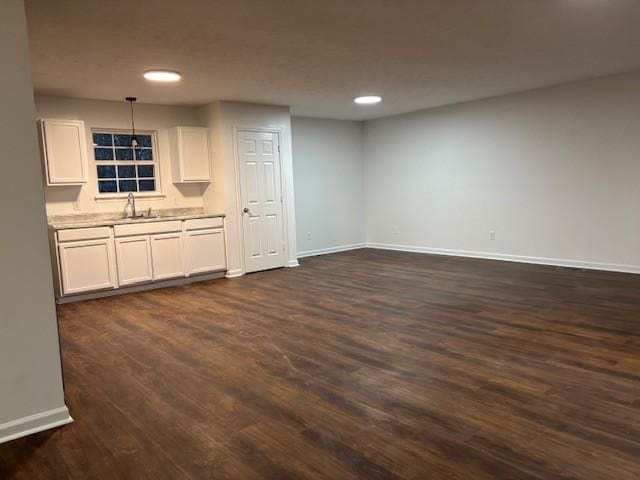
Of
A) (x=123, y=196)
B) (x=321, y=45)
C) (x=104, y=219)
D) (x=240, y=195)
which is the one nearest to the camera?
(x=321, y=45)

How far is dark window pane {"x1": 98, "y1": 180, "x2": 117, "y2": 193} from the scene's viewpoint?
6090 millimetres

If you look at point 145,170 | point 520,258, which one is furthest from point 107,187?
point 520,258

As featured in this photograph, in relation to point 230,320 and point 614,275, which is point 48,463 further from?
point 614,275

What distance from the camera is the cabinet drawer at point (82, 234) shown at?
Answer: 5234 mm

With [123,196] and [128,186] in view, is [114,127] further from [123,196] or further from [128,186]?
[123,196]

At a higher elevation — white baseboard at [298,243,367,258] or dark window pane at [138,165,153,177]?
dark window pane at [138,165,153,177]

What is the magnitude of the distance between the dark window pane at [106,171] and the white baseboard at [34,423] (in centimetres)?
421

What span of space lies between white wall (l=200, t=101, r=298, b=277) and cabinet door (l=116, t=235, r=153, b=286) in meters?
1.13

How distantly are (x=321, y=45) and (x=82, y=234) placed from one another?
3.47 meters

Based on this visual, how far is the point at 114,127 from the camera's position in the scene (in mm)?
6125

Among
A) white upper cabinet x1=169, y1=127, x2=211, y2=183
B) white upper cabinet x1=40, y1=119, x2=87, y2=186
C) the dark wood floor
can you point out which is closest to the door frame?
white upper cabinet x1=169, y1=127, x2=211, y2=183

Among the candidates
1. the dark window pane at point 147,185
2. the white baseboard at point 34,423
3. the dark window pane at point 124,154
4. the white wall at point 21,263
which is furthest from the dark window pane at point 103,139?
the white baseboard at point 34,423

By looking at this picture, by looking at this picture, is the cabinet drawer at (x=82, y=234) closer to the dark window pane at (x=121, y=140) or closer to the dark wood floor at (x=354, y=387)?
the dark wood floor at (x=354, y=387)

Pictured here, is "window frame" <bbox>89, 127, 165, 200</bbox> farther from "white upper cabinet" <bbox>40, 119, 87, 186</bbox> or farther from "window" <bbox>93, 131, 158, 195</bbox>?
"white upper cabinet" <bbox>40, 119, 87, 186</bbox>
